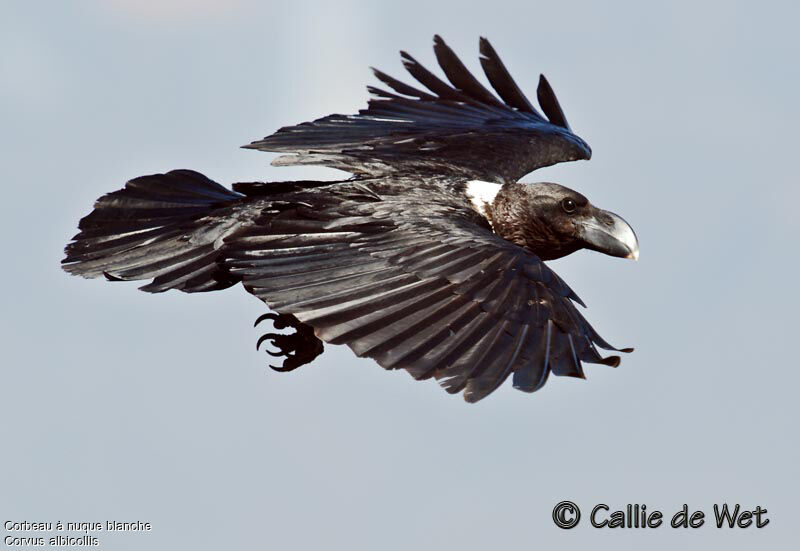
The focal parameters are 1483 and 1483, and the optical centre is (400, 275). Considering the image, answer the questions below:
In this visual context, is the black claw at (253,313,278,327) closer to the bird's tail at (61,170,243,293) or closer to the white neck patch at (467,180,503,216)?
the bird's tail at (61,170,243,293)

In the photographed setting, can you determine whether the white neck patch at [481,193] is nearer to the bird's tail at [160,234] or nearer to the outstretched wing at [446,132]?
the outstretched wing at [446,132]

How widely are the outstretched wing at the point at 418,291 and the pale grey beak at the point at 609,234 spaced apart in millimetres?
1187

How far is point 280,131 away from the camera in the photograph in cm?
1121

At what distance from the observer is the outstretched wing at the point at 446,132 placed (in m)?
10.6

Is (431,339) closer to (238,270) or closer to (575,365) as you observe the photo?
(575,365)

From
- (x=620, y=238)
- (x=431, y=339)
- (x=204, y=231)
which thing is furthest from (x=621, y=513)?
(x=204, y=231)

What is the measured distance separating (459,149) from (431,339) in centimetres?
316

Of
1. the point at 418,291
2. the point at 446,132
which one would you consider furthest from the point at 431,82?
the point at 418,291

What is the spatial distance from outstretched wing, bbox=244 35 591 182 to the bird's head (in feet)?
1.20

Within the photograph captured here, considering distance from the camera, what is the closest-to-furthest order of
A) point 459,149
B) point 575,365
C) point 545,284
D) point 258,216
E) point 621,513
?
1. point 575,365
2. point 545,284
3. point 258,216
4. point 621,513
5. point 459,149

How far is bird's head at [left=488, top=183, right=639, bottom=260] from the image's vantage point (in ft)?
33.8

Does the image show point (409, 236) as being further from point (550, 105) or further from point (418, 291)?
point (550, 105)

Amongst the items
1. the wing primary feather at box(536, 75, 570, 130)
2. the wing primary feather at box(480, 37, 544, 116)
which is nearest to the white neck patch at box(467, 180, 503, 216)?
the wing primary feather at box(536, 75, 570, 130)

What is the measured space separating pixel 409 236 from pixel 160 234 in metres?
1.96
